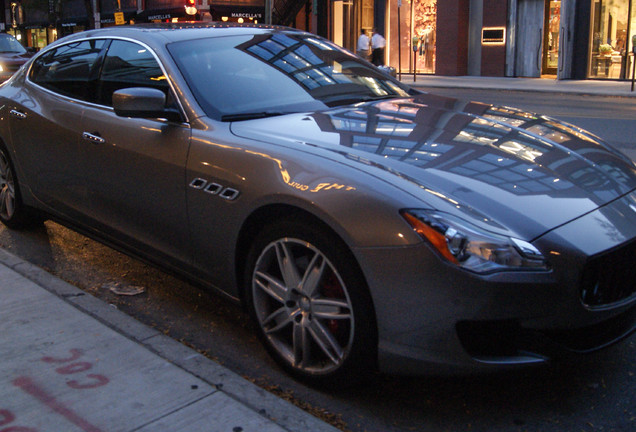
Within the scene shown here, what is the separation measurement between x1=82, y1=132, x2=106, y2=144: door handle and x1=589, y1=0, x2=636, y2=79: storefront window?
21.2 meters

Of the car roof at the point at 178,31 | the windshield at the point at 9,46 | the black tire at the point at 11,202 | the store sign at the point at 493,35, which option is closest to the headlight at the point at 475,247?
the car roof at the point at 178,31

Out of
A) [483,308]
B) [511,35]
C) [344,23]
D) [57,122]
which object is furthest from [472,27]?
[483,308]

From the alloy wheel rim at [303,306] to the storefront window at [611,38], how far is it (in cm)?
2178

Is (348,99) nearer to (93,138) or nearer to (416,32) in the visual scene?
(93,138)

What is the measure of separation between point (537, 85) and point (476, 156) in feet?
A: 64.6

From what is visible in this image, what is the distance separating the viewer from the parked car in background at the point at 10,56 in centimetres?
1841

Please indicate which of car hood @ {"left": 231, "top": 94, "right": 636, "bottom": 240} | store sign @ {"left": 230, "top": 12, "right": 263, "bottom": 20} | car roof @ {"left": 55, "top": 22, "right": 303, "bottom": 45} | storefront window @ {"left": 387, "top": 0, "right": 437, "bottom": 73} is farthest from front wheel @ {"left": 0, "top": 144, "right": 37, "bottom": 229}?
store sign @ {"left": 230, "top": 12, "right": 263, "bottom": 20}

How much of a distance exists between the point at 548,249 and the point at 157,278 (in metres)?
2.84

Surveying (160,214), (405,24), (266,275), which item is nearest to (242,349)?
(266,275)

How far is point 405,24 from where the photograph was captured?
95.2 ft

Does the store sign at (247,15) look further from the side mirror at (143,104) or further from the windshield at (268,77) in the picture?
the side mirror at (143,104)

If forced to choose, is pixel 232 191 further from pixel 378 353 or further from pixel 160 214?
pixel 378 353

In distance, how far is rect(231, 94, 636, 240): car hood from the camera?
2900 millimetres

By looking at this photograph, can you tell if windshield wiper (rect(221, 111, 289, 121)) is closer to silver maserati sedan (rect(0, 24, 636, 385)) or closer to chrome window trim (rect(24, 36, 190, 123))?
silver maserati sedan (rect(0, 24, 636, 385))
